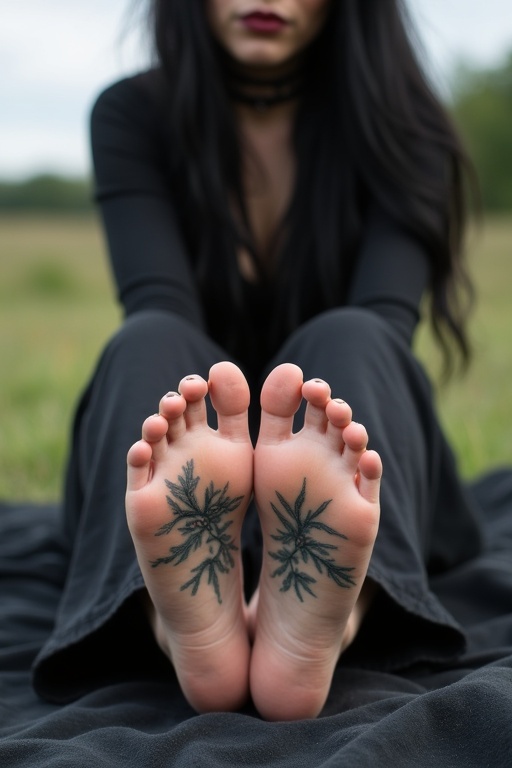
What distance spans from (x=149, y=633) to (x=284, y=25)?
1.01 meters

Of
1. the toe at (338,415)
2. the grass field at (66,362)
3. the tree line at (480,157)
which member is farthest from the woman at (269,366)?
the tree line at (480,157)

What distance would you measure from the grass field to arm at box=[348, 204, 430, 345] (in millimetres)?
558

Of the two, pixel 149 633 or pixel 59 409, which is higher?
pixel 149 633

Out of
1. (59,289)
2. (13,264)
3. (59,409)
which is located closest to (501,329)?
(59,409)

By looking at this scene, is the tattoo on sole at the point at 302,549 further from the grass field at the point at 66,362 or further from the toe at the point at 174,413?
the grass field at the point at 66,362

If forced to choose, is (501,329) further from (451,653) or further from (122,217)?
(451,653)

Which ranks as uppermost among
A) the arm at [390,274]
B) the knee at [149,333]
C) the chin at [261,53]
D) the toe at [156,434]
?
the chin at [261,53]

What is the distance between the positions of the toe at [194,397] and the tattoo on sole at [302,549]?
112mm

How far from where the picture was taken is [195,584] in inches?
38.3

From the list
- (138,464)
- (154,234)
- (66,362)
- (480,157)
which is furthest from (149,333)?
(480,157)

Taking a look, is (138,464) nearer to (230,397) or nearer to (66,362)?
(230,397)

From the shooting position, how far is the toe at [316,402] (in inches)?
37.9

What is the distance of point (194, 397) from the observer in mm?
978

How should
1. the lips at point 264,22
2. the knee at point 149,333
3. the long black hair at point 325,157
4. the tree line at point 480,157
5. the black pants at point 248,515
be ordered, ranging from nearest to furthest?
the black pants at point 248,515 < the knee at point 149,333 < the lips at point 264,22 < the long black hair at point 325,157 < the tree line at point 480,157
